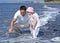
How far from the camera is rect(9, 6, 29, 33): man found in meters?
14.2

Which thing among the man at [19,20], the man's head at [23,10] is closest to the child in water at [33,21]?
the man at [19,20]

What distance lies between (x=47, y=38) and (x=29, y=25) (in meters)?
1.14

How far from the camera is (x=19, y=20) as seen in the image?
572 inches


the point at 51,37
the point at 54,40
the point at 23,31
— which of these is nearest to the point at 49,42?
the point at 54,40

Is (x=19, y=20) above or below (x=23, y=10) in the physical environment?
below

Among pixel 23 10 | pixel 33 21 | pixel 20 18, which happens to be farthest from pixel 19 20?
pixel 23 10

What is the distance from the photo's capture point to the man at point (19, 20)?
1418 centimetres

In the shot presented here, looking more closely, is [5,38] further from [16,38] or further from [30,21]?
[30,21]

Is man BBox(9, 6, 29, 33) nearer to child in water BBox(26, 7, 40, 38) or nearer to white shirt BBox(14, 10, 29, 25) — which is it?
white shirt BBox(14, 10, 29, 25)

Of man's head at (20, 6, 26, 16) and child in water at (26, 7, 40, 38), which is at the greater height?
man's head at (20, 6, 26, 16)

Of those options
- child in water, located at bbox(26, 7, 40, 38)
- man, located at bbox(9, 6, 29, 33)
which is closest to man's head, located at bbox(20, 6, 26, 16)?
man, located at bbox(9, 6, 29, 33)

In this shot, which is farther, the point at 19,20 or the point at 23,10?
the point at 19,20

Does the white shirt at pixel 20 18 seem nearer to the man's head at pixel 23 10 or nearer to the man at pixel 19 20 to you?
the man at pixel 19 20

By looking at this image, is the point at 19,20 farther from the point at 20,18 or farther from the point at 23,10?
the point at 23,10
